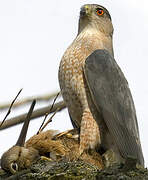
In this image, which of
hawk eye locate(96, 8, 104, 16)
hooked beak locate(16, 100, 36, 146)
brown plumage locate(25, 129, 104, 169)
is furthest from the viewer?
hawk eye locate(96, 8, 104, 16)

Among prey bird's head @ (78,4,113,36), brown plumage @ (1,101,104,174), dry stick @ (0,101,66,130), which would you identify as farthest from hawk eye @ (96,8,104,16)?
brown plumage @ (1,101,104,174)

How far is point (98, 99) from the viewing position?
5988mm

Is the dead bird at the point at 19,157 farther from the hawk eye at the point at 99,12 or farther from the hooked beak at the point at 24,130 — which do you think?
the hawk eye at the point at 99,12

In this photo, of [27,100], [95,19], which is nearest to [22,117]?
[27,100]

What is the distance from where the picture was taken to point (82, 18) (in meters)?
7.26

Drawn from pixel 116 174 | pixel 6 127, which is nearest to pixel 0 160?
pixel 6 127

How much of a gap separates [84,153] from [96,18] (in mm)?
2685

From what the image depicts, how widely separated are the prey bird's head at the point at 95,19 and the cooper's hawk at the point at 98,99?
1.99 ft

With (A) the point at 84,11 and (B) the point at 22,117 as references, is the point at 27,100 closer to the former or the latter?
(B) the point at 22,117

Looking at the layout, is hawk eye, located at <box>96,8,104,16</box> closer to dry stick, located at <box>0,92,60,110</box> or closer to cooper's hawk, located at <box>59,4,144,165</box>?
cooper's hawk, located at <box>59,4,144,165</box>

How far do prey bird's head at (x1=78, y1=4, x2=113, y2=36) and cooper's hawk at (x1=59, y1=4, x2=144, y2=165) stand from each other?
1.99 feet

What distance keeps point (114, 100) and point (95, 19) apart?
5.89 feet

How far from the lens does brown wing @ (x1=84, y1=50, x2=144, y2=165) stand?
5.71 meters

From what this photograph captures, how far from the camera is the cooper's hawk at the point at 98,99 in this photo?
5773 mm
